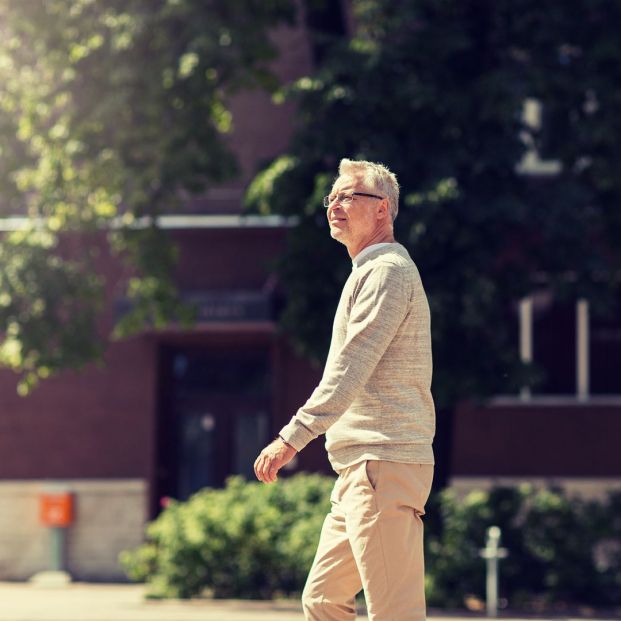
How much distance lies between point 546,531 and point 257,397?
5866mm

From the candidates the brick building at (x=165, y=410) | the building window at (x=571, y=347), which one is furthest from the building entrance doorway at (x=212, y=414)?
the building window at (x=571, y=347)

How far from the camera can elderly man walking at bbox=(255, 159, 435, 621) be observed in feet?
13.2

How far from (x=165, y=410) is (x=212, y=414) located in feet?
2.11

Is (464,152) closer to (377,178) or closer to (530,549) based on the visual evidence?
(530,549)

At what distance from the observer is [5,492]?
1573 cm

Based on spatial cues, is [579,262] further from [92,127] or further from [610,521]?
[92,127]

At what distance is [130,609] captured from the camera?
35.4 ft

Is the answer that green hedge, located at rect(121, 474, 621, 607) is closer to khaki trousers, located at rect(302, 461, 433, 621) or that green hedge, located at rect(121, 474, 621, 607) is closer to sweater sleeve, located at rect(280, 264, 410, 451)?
khaki trousers, located at rect(302, 461, 433, 621)

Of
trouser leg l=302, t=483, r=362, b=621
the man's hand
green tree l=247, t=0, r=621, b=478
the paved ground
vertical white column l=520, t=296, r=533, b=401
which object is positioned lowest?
the paved ground

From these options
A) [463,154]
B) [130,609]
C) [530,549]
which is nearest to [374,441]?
[463,154]

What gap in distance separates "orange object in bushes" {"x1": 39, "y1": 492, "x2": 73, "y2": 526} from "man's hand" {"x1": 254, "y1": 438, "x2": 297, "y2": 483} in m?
11.8

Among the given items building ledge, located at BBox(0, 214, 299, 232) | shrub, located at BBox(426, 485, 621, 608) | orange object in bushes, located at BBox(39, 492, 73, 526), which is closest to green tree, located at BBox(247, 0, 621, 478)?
shrub, located at BBox(426, 485, 621, 608)

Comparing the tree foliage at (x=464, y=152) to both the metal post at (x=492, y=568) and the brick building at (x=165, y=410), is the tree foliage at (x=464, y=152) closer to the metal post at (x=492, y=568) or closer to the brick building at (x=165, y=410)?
the metal post at (x=492, y=568)

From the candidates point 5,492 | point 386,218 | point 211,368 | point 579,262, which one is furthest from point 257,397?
point 386,218
